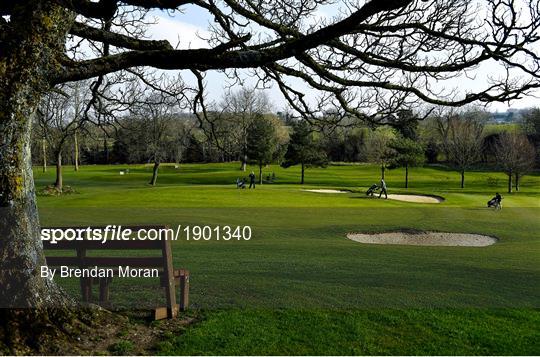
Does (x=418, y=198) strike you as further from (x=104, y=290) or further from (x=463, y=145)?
(x=104, y=290)

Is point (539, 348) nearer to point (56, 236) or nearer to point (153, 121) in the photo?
point (56, 236)

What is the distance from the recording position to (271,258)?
1384 centimetres

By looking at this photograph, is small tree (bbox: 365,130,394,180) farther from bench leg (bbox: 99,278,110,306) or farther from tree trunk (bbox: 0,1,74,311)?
tree trunk (bbox: 0,1,74,311)

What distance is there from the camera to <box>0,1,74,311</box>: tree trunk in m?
6.43

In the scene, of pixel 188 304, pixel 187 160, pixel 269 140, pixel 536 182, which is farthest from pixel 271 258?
pixel 187 160

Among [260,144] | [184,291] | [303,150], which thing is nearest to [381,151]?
[303,150]

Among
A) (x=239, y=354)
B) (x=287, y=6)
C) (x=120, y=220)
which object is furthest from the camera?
(x=120, y=220)

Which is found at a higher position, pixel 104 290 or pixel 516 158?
pixel 516 158

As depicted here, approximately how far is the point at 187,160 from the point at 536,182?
53979mm

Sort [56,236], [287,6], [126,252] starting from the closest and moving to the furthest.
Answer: [56,236]
[287,6]
[126,252]

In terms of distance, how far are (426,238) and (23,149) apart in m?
18.0

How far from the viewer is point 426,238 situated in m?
21.6

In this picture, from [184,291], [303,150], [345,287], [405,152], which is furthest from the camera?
[303,150]

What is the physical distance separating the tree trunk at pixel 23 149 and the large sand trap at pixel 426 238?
15312mm
